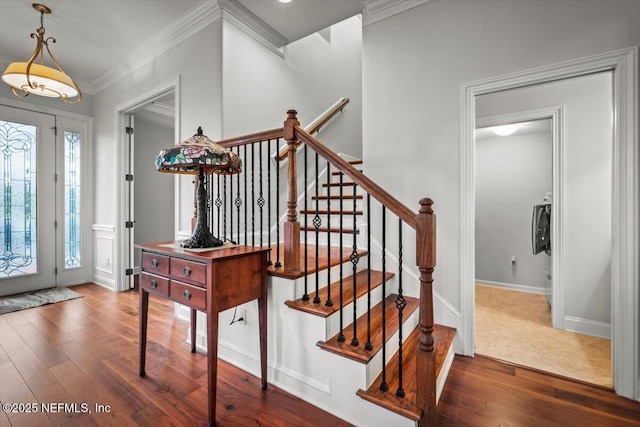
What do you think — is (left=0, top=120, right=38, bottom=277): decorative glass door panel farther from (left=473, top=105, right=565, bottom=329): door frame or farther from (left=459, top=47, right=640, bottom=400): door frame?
(left=473, top=105, right=565, bottom=329): door frame

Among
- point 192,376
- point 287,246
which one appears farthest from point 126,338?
point 287,246

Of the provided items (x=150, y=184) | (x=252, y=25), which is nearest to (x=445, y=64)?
(x=252, y=25)

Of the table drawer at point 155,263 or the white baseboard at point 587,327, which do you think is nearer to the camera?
the table drawer at point 155,263

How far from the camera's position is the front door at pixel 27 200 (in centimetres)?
364

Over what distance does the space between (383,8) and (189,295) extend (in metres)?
2.83

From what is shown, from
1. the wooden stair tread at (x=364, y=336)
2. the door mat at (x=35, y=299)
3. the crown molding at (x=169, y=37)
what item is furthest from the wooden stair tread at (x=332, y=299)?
the door mat at (x=35, y=299)

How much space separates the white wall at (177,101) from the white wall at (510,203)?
155 inches

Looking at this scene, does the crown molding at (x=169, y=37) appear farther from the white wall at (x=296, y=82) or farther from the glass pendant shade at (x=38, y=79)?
the glass pendant shade at (x=38, y=79)

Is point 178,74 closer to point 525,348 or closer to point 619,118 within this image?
point 619,118

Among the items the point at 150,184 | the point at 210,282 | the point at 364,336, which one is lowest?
the point at 364,336

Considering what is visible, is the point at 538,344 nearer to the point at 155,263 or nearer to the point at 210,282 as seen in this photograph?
the point at 210,282

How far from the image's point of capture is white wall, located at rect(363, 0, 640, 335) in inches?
74.9

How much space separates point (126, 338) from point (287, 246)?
1.82 metres

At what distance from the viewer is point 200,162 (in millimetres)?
1637
